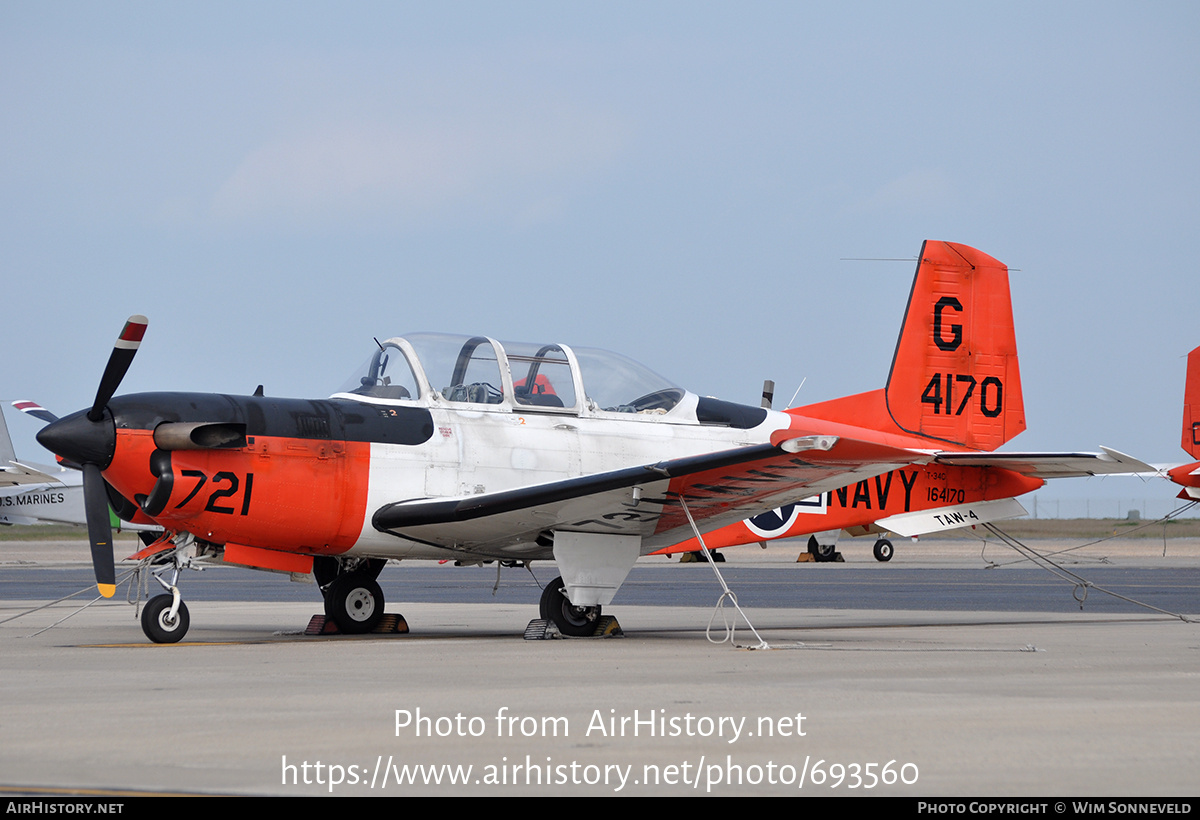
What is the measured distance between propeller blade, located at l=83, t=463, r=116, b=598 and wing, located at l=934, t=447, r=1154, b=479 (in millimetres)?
8334

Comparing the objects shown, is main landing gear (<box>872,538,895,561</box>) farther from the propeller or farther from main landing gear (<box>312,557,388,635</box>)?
the propeller

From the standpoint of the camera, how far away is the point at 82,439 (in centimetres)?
1023

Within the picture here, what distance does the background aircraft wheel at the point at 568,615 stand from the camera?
1173cm

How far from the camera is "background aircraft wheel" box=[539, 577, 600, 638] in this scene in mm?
11734

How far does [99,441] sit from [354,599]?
3326 millimetres

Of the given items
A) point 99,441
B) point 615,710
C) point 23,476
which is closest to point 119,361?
point 99,441

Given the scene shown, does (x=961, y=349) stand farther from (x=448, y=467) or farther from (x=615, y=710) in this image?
(x=615, y=710)

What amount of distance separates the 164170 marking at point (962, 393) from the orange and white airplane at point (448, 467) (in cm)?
132

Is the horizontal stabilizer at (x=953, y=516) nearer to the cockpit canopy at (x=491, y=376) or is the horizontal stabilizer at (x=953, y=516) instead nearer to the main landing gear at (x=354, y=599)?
the cockpit canopy at (x=491, y=376)

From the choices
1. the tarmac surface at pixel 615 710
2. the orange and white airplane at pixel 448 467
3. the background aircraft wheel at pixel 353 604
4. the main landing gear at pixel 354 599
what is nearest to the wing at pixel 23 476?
the tarmac surface at pixel 615 710

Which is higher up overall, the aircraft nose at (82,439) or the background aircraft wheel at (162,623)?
the aircraft nose at (82,439)
